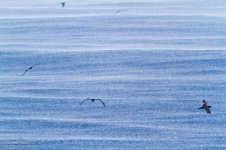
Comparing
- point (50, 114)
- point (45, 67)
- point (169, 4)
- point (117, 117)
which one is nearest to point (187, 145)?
point (117, 117)

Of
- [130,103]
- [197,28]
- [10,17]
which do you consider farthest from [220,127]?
[10,17]

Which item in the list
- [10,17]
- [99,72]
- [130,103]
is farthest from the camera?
[10,17]

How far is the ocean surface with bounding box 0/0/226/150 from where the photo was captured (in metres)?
0.81

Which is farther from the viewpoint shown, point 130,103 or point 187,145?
point 130,103

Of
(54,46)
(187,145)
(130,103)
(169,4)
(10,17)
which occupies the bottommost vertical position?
(187,145)

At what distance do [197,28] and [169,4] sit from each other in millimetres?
266

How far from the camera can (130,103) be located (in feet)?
2.94

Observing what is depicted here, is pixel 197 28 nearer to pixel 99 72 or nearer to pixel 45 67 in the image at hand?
pixel 99 72

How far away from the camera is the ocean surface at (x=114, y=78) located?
0.81m

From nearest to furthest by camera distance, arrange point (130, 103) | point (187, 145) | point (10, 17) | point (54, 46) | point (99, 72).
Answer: point (187, 145) → point (130, 103) → point (99, 72) → point (54, 46) → point (10, 17)

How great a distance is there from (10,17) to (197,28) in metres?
0.69

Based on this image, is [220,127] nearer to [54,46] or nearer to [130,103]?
[130,103]

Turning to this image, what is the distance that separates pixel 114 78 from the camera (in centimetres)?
98

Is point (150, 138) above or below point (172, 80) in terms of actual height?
below
